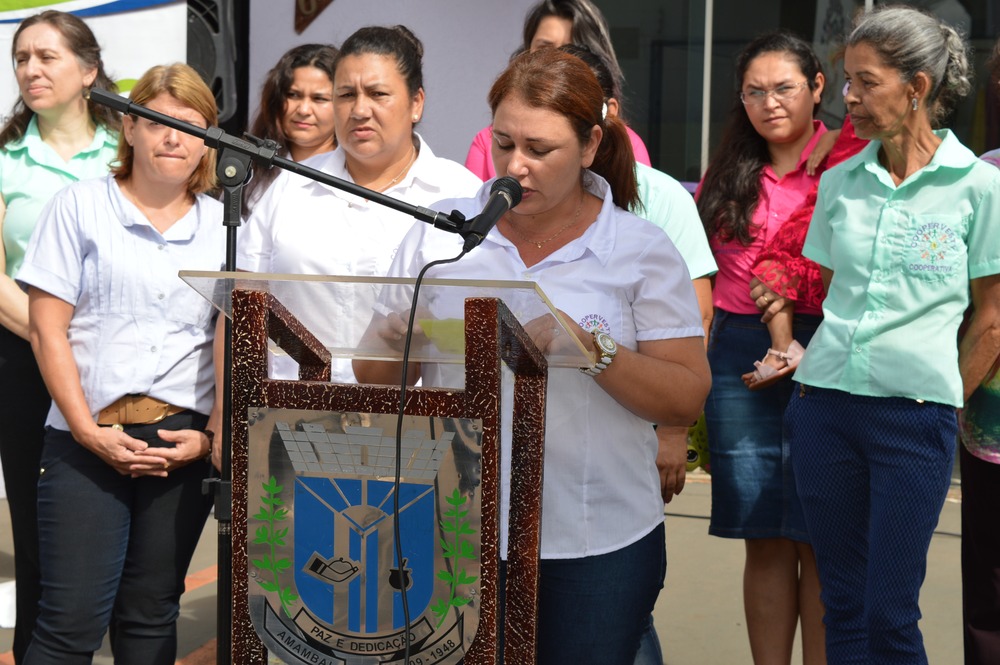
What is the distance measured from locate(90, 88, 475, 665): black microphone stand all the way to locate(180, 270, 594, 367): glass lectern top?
117 mm

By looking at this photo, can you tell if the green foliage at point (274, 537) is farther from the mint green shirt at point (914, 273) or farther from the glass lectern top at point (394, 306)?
the mint green shirt at point (914, 273)

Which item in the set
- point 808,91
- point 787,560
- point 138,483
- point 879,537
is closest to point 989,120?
point 808,91

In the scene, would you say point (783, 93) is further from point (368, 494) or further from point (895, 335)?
point (368, 494)

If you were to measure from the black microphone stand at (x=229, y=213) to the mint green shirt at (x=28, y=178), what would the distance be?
1.62 m

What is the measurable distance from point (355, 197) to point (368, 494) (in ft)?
4.75

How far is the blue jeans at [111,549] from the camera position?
3.20m

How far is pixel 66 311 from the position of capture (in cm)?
331

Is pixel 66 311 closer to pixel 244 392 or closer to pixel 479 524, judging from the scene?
pixel 244 392

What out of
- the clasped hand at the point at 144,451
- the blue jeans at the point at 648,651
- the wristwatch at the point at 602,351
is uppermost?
the wristwatch at the point at 602,351

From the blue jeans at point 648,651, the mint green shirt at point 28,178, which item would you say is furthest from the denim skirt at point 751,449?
the mint green shirt at point 28,178

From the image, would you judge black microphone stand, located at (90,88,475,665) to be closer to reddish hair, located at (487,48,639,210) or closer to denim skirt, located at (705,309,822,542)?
reddish hair, located at (487,48,639,210)

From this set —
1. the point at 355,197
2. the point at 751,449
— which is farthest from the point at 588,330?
the point at 751,449

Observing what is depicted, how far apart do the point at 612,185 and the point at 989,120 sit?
5092 mm

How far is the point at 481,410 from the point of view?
196 cm
